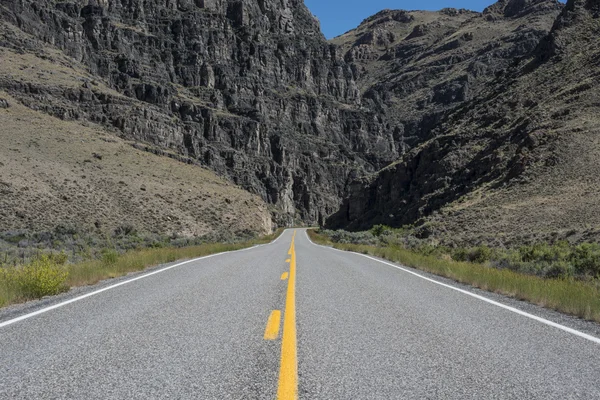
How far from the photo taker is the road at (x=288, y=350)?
3.59 meters

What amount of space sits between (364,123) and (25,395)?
6637 inches

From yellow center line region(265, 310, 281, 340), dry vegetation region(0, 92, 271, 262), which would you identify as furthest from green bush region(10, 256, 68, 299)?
dry vegetation region(0, 92, 271, 262)

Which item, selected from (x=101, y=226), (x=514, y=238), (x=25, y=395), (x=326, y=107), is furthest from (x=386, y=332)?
(x=326, y=107)

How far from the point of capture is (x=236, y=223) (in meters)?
56.3

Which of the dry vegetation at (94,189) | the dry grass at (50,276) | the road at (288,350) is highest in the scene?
the dry vegetation at (94,189)

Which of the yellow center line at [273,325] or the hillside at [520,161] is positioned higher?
the hillside at [520,161]

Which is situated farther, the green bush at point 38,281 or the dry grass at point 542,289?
the green bush at point 38,281

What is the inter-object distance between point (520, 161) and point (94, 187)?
44.6 m

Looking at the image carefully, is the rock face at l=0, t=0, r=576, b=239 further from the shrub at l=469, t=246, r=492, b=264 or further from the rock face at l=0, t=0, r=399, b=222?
the shrub at l=469, t=246, r=492, b=264

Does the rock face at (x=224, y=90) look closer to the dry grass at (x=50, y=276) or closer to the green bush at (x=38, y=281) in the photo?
the dry grass at (x=50, y=276)

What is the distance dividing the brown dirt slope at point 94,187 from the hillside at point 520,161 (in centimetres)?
2629

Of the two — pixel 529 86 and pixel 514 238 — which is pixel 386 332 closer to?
pixel 514 238

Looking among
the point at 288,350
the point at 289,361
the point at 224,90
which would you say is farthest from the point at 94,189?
the point at 224,90

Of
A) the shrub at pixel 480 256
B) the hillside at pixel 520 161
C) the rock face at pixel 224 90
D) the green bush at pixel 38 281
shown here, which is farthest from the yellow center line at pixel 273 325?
the rock face at pixel 224 90
